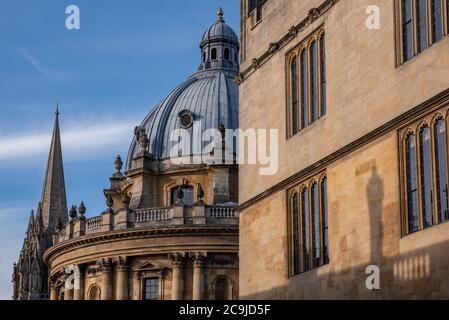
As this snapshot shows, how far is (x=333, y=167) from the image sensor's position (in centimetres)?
3014

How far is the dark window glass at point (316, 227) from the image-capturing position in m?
31.0

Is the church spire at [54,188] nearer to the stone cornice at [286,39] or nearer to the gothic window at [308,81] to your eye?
the stone cornice at [286,39]

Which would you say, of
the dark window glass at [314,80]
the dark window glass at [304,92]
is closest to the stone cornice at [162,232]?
the dark window glass at [304,92]

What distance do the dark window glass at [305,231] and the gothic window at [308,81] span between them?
6.79 ft

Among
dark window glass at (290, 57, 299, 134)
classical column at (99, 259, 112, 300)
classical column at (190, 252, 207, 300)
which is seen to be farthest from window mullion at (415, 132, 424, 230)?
classical column at (99, 259, 112, 300)

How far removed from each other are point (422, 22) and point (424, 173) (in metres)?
3.68

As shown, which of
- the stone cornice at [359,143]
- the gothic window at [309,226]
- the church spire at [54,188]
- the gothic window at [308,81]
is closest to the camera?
the stone cornice at [359,143]

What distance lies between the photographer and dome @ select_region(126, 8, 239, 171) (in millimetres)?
81250

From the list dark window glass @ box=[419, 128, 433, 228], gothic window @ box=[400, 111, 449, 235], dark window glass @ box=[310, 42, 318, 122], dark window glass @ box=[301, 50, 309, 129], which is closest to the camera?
gothic window @ box=[400, 111, 449, 235]

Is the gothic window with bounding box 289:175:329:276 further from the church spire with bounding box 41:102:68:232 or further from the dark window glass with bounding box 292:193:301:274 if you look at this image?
the church spire with bounding box 41:102:68:232

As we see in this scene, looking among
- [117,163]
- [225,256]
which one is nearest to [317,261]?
[225,256]

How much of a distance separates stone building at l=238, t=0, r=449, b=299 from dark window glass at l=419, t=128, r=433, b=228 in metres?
0.03

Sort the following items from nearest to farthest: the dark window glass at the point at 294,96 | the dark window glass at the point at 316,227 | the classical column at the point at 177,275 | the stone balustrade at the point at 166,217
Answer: the dark window glass at the point at 316,227 < the dark window glass at the point at 294,96 < the classical column at the point at 177,275 < the stone balustrade at the point at 166,217

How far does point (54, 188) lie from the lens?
113438 millimetres
